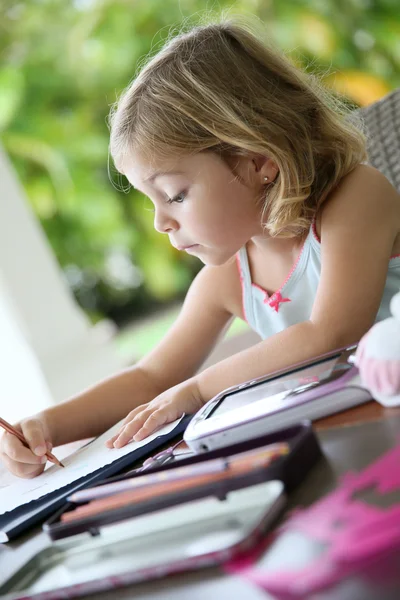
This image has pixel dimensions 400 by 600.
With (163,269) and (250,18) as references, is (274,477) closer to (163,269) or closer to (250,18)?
(250,18)

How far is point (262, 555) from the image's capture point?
1.51 feet

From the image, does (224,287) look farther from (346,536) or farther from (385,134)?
(346,536)

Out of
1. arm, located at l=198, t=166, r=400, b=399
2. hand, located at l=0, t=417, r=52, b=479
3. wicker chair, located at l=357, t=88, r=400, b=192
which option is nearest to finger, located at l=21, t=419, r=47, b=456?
hand, located at l=0, t=417, r=52, b=479

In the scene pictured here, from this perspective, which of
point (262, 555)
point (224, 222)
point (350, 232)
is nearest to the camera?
point (262, 555)

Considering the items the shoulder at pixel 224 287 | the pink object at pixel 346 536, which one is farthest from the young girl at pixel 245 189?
the pink object at pixel 346 536

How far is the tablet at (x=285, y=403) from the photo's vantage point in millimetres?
667

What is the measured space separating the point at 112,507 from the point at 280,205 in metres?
0.62

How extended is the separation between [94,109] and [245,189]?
9.75 feet

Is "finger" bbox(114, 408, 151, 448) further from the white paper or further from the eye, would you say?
the eye

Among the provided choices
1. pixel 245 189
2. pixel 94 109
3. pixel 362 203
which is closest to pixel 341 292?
pixel 362 203

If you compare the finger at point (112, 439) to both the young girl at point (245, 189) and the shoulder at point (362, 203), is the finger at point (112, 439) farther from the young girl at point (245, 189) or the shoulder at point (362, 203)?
the shoulder at point (362, 203)

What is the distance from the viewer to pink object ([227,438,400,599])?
40 centimetres

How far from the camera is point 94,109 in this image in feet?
12.9

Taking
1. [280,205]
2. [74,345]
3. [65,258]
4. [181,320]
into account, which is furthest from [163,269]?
[280,205]
